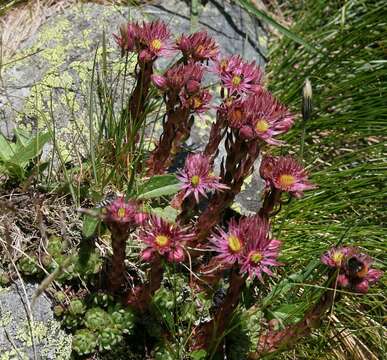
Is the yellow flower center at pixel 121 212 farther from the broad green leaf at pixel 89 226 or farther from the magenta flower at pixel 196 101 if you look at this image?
the magenta flower at pixel 196 101

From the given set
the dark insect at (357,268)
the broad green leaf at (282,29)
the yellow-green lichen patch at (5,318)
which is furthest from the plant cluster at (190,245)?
the broad green leaf at (282,29)

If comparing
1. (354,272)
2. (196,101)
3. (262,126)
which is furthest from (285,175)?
(196,101)

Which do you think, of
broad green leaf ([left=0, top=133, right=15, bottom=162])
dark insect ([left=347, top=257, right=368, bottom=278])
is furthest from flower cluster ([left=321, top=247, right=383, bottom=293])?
broad green leaf ([left=0, top=133, right=15, bottom=162])

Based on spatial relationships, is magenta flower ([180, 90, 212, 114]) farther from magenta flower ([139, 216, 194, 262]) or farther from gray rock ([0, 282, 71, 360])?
gray rock ([0, 282, 71, 360])

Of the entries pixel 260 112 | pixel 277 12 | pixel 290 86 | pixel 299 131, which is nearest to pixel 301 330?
pixel 260 112

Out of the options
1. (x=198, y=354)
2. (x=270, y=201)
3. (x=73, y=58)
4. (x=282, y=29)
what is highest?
A: (x=282, y=29)

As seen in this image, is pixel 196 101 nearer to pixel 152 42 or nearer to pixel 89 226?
pixel 152 42
